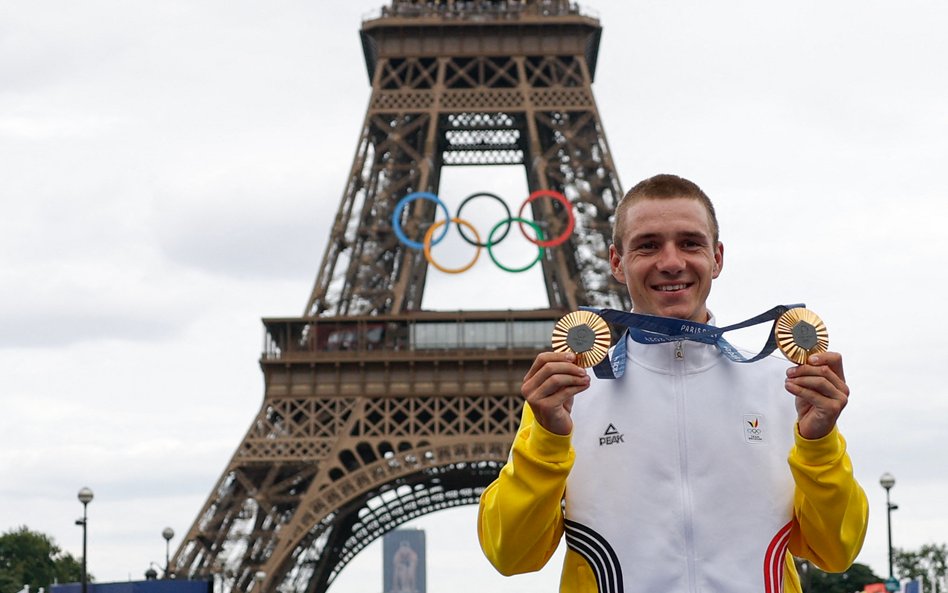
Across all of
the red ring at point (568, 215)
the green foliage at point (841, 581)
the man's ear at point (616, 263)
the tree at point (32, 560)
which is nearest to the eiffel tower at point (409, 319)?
the red ring at point (568, 215)

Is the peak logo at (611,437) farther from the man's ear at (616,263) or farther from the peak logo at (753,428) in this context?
the man's ear at (616,263)

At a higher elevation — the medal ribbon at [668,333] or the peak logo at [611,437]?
the medal ribbon at [668,333]

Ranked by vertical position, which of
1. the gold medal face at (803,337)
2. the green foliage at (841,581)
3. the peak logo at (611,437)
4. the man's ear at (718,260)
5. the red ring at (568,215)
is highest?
the red ring at (568,215)

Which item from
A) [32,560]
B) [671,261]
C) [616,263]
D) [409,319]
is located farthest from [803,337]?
[32,560]

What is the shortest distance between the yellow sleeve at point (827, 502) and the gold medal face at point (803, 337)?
0.84ft

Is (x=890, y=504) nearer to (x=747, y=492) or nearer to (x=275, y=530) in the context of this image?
(x=275, y=530)

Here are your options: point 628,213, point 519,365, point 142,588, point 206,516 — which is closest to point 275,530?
point 206,516

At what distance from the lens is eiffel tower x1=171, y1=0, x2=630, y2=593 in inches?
1868

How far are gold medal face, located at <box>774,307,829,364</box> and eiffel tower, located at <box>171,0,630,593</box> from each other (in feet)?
138

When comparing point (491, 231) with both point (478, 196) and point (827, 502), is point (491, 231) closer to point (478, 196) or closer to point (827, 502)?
point (478, 196)

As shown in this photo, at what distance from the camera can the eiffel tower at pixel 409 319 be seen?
156 ft

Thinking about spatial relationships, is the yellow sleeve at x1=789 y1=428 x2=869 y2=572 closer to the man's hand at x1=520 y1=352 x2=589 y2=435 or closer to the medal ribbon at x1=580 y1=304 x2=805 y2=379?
the medal ribbon at x1=580 y1=304 x2=805 y2=379

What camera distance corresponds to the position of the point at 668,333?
4742mm

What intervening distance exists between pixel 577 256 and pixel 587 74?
6.30 meters
